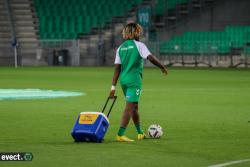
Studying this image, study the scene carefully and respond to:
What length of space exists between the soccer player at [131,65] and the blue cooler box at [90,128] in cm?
50

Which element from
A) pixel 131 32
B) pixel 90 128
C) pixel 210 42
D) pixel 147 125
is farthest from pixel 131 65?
pixel 210 42

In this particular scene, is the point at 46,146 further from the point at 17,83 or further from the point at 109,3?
the point at 109,3

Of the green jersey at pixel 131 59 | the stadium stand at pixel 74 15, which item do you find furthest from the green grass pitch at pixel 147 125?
the stadium stand at pixel 74 15

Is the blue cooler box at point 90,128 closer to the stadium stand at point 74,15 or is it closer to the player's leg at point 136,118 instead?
the player's leg at point 136,118

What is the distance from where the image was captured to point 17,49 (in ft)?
166

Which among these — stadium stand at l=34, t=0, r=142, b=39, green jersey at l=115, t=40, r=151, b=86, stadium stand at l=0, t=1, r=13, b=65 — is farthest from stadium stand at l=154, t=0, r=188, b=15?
green jersey at l=115, t=40, r=151, b=86

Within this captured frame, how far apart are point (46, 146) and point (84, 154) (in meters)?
1.11

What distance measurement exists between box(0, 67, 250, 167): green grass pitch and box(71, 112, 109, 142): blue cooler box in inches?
6.0

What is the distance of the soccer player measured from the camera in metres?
13.5

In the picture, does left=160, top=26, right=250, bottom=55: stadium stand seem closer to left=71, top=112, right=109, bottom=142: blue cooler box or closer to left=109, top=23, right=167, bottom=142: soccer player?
left=109, top=23, right=167, bottom=142: soccer player

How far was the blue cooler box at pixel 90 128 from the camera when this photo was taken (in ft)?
42.4

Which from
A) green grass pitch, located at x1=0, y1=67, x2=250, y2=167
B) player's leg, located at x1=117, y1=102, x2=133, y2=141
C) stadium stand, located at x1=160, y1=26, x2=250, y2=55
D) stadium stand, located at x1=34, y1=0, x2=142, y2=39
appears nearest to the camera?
green grass pitch, located at x1=0, y1=67, x2=250, y2=167

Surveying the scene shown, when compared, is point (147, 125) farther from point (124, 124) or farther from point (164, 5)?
point (164, 5)

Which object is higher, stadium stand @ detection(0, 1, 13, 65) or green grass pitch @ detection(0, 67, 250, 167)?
green grass pitch @ detection(0, 67, 250, 167)
